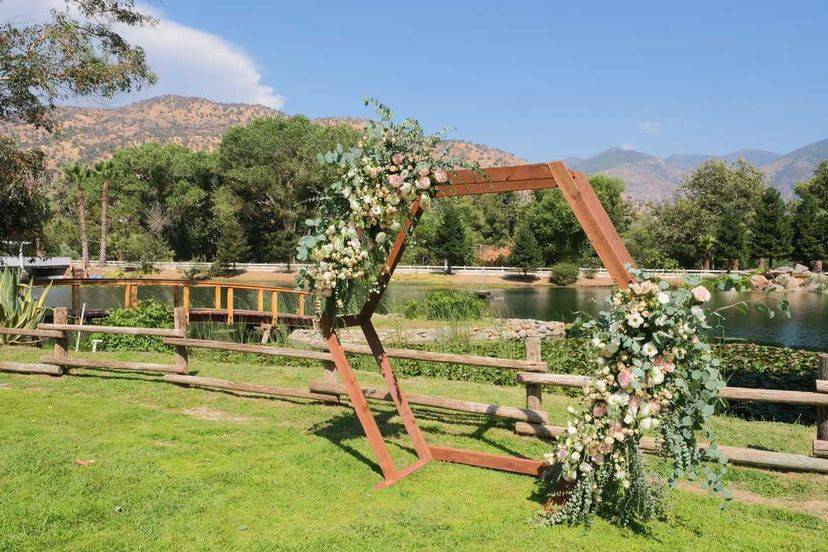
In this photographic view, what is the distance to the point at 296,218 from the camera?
168 feet

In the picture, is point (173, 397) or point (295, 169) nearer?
point (173, 397)

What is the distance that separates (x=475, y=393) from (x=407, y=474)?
145 inches

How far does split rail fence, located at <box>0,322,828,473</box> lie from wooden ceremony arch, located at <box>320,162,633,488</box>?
3.70ft

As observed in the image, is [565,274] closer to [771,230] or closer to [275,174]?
[771,230]

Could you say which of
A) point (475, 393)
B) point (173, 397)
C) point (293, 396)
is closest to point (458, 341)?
point (475, 393)

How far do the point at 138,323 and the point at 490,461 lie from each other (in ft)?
34.3

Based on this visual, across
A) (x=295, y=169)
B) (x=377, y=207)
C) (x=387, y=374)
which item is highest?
(x=295, y=169)

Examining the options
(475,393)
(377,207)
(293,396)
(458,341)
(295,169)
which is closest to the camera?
(377,207)

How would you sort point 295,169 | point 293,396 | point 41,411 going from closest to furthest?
point 41,411 → point 293,396 → point 295,169

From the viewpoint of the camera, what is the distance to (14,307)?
12047 mm

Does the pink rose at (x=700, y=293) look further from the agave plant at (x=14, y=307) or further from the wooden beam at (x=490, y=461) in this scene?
the agave plant at (x=14, y=307)

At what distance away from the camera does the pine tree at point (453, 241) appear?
48219mm

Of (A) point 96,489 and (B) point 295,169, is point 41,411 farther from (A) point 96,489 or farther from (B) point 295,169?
(B) point 295,169

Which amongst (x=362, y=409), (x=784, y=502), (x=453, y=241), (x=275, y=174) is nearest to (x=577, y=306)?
(x=453, y=241)
